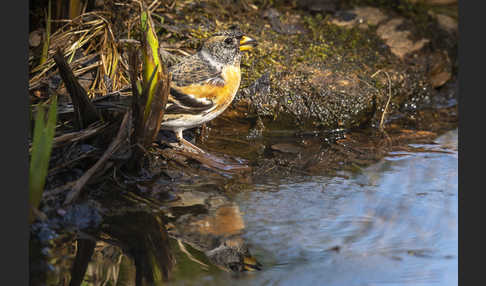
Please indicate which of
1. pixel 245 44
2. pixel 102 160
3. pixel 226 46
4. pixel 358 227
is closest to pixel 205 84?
pixel 226 46

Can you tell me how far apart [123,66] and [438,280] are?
374cm

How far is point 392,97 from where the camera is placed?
20.8 ft

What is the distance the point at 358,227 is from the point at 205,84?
1844 millimetres

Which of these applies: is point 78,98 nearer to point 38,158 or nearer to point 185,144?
point 38,158

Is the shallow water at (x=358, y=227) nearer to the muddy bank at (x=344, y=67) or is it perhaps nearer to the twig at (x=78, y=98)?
the muddy bank at (x=344, y=67)

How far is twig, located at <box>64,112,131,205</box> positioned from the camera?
12.2 ft

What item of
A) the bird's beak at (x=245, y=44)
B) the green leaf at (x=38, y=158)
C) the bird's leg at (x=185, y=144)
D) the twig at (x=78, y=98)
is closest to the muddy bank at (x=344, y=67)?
the bird's beak at (x=245, y=44)

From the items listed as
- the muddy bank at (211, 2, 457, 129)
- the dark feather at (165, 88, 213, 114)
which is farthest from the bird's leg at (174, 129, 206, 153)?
the muddy bank at (211, 2, 457, 129)

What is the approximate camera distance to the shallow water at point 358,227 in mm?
3199

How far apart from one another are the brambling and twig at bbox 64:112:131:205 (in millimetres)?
614

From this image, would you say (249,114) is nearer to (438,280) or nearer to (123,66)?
(123,66)

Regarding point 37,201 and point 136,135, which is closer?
point 37,201

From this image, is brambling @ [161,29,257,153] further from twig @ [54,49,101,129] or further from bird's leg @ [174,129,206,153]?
twig @ [54,49,101,129]

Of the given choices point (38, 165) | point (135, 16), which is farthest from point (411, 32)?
point (38, 165)
